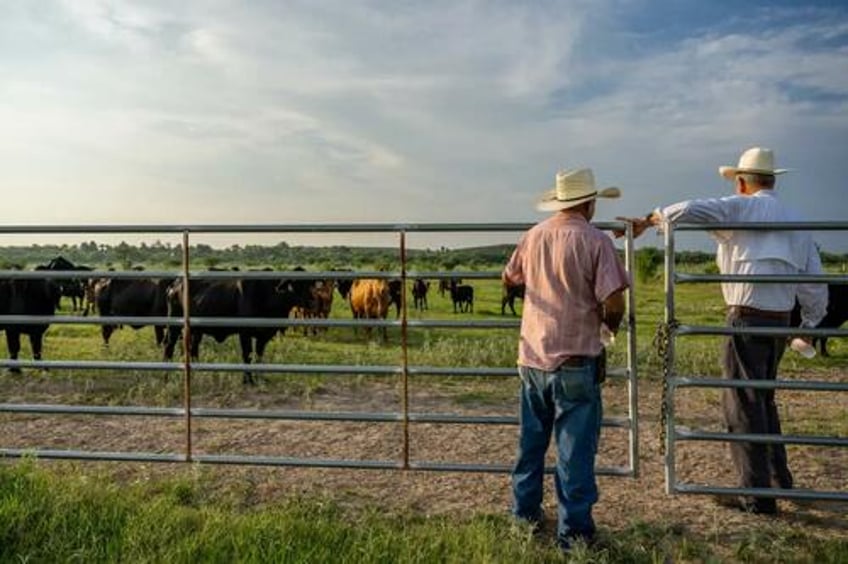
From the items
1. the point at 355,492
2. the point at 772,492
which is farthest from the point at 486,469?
the point at 772,492

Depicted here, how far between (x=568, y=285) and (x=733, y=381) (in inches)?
52.5

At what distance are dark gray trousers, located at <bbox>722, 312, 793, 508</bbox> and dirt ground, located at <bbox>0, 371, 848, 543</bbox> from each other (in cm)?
29

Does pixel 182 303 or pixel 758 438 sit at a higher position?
pixel 182 303

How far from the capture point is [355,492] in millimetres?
5188

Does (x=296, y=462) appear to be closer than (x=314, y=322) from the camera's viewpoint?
Yes

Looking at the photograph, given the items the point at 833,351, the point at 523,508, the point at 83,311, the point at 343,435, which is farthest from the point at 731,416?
the point at 83,311

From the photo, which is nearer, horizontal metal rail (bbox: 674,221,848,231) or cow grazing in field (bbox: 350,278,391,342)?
horizontal metal rail (bbox: 674,221,848,231)

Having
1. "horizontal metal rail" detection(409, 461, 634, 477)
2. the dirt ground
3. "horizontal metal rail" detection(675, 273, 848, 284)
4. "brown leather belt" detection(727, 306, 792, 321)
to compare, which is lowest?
the dirt ground

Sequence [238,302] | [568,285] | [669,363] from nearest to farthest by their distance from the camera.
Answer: [568,285], [669,363], [238,302]

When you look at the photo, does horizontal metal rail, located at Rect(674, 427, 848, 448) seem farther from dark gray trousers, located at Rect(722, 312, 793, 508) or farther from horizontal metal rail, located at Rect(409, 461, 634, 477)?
horizontal metal rail, located at Rect(409, 461, 634, 477)

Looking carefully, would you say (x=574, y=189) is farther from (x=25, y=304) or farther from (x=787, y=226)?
(x=25, y=304)

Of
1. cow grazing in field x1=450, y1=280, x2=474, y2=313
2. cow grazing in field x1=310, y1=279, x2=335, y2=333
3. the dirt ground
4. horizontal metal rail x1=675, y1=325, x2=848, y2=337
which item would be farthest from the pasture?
cow grazing in field x1=450, y1=280, x2=474, y2=313

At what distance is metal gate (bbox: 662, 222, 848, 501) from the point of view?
4.48 metres

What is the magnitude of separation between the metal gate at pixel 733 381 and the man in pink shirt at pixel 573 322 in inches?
26.3
